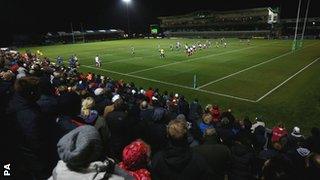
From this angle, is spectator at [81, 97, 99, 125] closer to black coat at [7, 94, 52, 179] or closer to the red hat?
black coat at [7, 94, 52, 179]

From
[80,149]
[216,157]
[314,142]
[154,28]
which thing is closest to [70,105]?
[80,149]

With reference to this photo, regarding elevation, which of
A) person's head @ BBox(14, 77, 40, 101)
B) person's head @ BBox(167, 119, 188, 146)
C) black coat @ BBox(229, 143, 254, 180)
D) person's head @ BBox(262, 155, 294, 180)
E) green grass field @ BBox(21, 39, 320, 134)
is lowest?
green grass field @ BBox(21, 39, 320, 134)

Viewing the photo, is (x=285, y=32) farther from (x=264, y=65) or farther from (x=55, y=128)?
(x=55, y=128)

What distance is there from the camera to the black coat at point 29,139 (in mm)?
4219

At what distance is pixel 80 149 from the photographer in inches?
117

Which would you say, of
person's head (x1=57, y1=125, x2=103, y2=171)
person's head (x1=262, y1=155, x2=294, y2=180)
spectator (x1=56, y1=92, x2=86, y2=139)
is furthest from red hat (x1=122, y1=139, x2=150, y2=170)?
person's head (x1=262, y1=155, x2=294, y2=180)

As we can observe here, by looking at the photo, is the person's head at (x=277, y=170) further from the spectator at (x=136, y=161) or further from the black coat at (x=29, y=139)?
the black coat at (x=29, y=139)

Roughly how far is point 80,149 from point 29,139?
1.65 m

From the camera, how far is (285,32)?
87188 mm

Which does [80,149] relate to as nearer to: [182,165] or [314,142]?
[182,165]

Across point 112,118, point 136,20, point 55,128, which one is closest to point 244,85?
point 112,118

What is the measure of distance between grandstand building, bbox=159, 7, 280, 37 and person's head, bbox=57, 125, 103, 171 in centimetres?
9044

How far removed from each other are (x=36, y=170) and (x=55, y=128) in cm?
70

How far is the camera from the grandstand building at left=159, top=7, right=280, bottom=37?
90.2 meters
